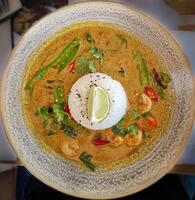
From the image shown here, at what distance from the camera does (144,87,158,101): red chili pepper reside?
2.82ft

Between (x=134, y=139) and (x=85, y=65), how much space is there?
0.72 ft

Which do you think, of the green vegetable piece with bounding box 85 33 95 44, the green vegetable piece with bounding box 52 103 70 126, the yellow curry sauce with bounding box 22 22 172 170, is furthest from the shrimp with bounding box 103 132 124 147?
the green vegetable piece with bounding box 85 33 95 44

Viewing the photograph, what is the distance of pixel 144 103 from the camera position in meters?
0.85

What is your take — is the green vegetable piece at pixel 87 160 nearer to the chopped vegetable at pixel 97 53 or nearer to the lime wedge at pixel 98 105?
the lime wedge at pixel 98 105

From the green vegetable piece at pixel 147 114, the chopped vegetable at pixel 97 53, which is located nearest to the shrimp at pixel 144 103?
the green vegetable piece at pixel 147 114

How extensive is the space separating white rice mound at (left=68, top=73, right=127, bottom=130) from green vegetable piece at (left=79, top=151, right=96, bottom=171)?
8 cm

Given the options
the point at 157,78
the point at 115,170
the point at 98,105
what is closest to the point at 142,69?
the point at 157,78

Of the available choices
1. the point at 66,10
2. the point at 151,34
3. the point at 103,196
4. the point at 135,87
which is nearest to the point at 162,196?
the point at 103,196

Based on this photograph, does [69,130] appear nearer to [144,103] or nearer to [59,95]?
[59,95]

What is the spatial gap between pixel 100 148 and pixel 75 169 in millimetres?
84

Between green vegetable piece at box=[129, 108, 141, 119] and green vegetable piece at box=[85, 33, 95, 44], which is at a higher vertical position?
green vegetable piece at box=[85, 33, 95, 44]

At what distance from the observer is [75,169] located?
34.7 inches

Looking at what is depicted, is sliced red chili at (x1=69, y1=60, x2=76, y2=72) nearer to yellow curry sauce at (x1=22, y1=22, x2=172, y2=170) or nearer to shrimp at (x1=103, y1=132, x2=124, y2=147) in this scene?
yellow curry sauce at (x1=22, y1=22, x2=172, y2=170)

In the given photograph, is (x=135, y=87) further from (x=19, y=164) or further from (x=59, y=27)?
(x=19, y=164)
